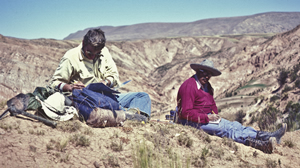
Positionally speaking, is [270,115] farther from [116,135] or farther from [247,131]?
[116,135]

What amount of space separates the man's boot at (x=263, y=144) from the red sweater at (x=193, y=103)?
2.72ft

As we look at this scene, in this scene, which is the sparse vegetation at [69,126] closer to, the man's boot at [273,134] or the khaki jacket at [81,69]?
the khaki jacket at [81,69]

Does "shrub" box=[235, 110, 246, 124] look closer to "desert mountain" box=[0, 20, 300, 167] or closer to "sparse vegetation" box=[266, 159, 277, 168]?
"desert mountain" box=[0, 20, 300, 167]

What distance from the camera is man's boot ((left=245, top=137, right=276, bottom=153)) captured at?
434 centimetres

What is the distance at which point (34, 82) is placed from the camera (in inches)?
845

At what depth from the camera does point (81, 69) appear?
13.9 feet

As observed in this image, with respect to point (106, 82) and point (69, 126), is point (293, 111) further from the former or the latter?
point (69, 126)

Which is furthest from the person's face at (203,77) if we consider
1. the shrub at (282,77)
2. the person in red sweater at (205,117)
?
the shrub at (282,77)

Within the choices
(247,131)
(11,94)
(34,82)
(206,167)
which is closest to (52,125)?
(206,167)

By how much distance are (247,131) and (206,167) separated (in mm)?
1544

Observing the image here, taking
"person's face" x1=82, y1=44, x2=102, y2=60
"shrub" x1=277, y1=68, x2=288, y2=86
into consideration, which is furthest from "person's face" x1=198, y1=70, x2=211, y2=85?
"shrub" x1=277, y1=68, x2=288, y2=86

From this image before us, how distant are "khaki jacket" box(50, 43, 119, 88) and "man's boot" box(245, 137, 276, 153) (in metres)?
2.56

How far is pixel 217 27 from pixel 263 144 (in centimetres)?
16509

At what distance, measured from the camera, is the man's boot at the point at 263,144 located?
4336 mm
